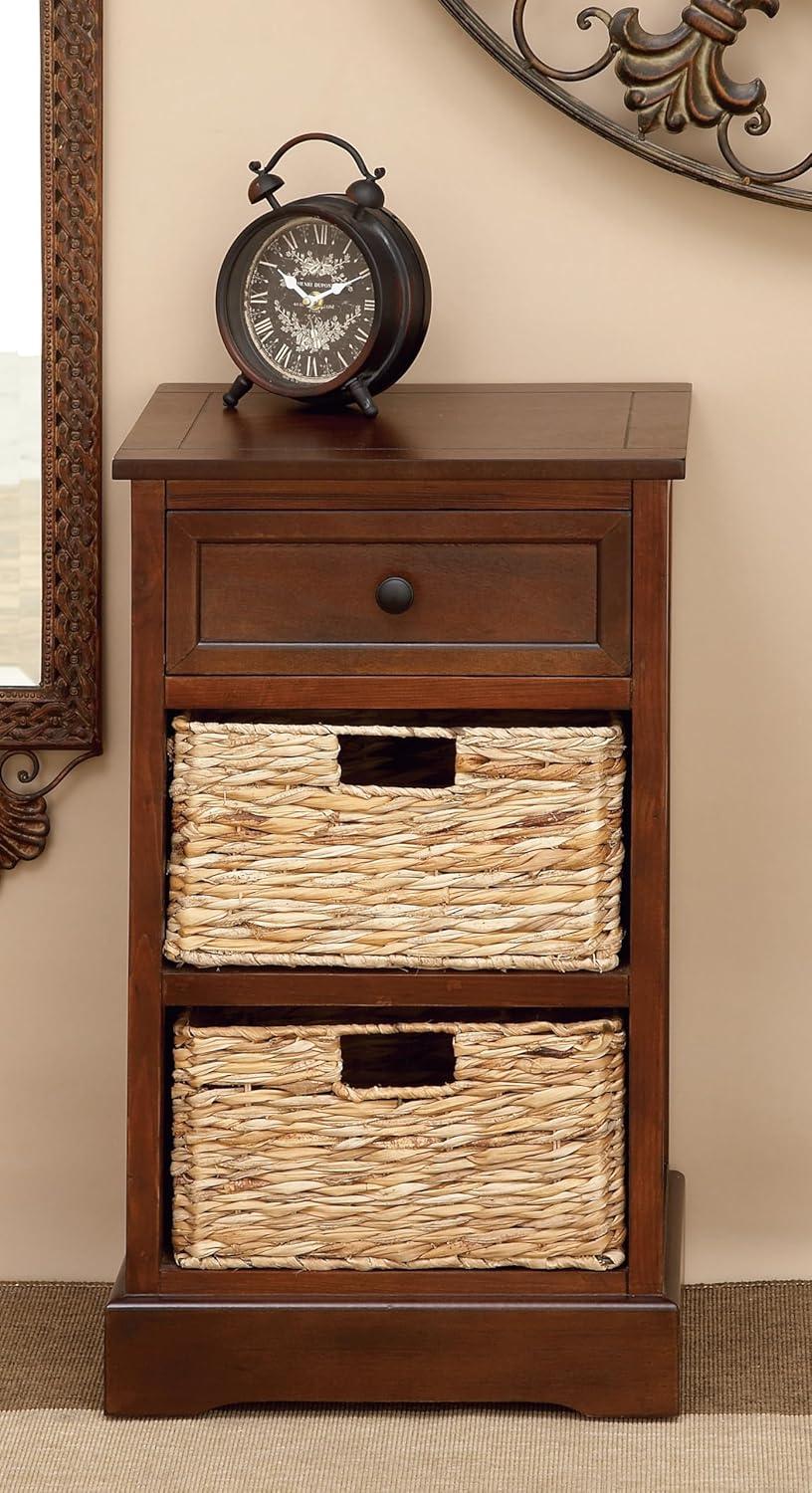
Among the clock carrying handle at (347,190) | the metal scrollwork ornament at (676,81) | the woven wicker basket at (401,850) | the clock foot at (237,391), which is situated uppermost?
the metal scrollwork ornament at (676,81)

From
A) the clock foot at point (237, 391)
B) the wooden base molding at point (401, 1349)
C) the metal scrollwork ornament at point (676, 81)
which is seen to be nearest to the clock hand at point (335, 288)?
the clock foot at point (237, 391)

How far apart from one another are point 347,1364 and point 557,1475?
23cm

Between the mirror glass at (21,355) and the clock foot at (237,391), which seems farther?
the mirror glass at (21,355)

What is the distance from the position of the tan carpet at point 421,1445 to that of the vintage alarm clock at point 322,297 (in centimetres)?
103

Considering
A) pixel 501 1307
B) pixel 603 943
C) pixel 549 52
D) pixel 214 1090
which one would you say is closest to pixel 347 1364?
pixel 501 1307

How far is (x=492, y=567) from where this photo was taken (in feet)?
5.49

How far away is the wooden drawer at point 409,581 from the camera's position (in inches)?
65.6

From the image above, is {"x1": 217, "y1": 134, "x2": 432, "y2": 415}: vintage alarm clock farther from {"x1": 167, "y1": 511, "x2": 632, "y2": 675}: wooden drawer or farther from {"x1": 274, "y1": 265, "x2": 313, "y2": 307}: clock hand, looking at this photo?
{"x1": 167, "y1": 511, "x2": 632, "y2": 675}: wooden drawer

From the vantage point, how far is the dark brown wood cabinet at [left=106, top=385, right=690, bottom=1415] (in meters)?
1.66

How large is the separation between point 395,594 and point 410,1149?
544 mm

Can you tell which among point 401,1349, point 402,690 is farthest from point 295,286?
point 401,1349

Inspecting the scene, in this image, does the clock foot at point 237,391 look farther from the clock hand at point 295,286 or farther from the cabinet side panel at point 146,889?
the cabinet side panel at point 146,889

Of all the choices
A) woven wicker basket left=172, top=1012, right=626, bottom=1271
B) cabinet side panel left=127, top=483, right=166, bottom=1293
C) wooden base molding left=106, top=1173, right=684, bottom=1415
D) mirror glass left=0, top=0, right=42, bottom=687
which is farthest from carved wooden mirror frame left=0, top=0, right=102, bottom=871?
wooden base molding left=106, top=1173, right=684, bottom=1415

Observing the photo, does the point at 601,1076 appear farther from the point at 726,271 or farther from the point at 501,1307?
the point at 726,271
